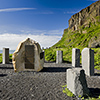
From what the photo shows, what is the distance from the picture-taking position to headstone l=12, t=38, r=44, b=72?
8195mm

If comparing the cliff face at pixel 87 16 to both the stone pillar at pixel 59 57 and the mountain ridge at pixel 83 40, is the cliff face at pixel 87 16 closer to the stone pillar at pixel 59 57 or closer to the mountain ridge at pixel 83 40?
the mountain ridge at pixel 83 40

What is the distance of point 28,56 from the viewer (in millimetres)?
8320

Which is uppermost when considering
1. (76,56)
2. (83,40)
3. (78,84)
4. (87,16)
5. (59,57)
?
(87,16)

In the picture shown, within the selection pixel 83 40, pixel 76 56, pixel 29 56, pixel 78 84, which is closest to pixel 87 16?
pixel 83 40

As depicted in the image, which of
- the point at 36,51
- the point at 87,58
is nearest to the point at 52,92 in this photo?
the point at 87,58

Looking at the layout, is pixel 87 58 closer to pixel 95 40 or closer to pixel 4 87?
pixel 4 87

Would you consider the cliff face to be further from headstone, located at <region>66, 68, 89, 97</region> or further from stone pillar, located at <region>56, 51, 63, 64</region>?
headstone, located at <region>66, 68, 89, 97</region>

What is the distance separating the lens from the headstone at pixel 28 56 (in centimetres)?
820

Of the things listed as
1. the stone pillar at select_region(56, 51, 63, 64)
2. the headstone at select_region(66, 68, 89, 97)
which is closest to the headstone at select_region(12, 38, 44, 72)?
the headstone at select_region(66, 68, 89, 97)

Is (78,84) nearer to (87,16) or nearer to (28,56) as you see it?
(28,56)

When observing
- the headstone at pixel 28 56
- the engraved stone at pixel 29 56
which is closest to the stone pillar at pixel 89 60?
the headstone at pixel 28 56

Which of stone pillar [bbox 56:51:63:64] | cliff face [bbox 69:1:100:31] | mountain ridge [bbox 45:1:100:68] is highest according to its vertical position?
cliff face [bbox 69:1:100:31]

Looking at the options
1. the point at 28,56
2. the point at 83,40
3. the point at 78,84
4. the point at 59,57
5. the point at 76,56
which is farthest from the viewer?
the point at 83,40

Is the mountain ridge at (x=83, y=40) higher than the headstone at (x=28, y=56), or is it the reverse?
the mountain ridge at (x=83, y=40)
